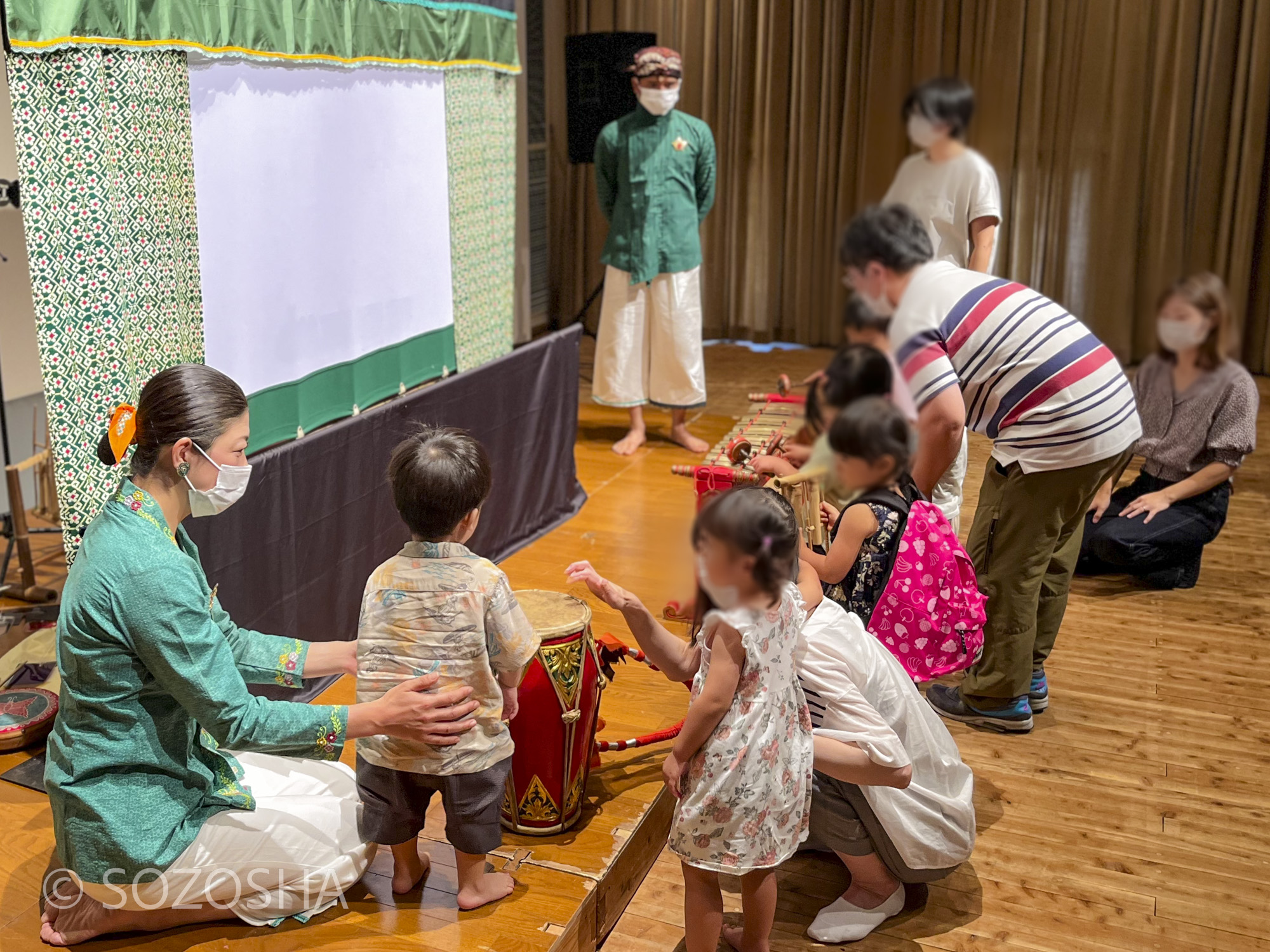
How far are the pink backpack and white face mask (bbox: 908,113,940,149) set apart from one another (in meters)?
1.49

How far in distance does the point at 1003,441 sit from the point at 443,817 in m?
1.35

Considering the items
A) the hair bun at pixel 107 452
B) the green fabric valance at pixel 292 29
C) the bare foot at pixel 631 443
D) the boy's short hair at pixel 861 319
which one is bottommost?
the bare foot at pixel 631 443

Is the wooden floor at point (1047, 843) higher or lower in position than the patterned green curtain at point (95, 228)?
lower

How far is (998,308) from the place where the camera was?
787mm

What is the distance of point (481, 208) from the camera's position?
498cm

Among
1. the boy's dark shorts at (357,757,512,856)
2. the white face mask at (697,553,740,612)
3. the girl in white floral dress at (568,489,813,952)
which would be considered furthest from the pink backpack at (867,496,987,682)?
the white face mask at (697,553,740,612)

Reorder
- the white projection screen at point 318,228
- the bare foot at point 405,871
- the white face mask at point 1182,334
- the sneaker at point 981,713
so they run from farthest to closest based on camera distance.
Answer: the white projection screen at point 318,228 < the sneaker at point 981,713 < the bare foot at point 405,871 < the white face mask at point 1182,334

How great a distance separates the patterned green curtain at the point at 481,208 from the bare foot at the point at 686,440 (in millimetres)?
799

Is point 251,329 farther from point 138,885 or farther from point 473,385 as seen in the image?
point 138,885

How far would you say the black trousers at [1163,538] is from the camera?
11.7ft

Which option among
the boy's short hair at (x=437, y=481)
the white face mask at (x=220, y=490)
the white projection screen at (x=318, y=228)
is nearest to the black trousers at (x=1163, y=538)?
the boy's short hair at (x=437, y=481)

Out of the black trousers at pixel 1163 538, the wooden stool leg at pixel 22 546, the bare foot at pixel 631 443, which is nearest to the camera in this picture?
the wooden stool leg at pixel 22 546

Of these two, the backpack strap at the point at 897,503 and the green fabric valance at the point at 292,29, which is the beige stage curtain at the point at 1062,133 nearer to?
the backpack strap at the point at 897,503

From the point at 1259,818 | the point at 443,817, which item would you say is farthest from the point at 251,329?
the point at 1259,818
